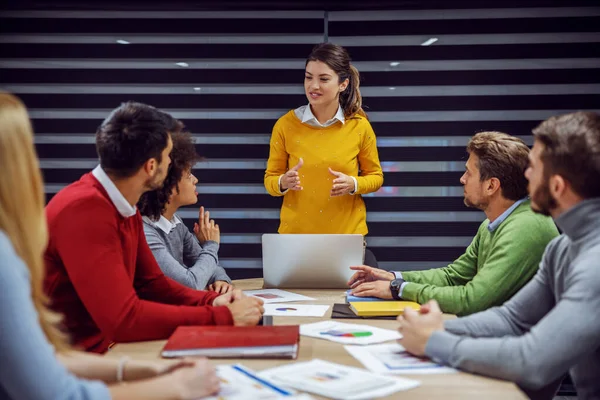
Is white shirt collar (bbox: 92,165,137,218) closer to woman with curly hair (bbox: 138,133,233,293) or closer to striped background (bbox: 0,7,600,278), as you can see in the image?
woman with curly hair (bbox: 138,133,233,293)

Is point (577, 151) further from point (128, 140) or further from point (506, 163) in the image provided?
point (128, 140)

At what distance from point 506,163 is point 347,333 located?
100cm

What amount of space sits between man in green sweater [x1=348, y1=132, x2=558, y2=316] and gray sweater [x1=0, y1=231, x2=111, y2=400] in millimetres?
1504

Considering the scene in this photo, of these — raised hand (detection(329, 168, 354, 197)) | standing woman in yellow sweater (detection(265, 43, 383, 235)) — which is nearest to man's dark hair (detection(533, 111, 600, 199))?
raised hand (detection(329, 168, 354, 197))

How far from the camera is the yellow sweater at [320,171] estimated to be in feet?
11.9

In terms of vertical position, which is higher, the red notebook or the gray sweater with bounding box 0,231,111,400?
the gray sweater with bounding box 0,231,111,400

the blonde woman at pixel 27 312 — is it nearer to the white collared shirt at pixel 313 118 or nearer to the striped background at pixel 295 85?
the white collared shirt at pixel 313 118

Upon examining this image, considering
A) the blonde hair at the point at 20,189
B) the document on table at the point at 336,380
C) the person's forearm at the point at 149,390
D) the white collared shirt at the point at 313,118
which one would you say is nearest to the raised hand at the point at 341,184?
the white collared shirt at the point at 313,118

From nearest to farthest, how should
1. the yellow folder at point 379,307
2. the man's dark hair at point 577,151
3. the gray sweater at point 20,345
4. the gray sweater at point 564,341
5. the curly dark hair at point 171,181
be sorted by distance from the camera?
the gray sweater at point 20,345, the gray sweater at point 564,341, the man's dark hair at point 577,151, the yellow folder at point 379,307, the curly dark hair at point 171,181

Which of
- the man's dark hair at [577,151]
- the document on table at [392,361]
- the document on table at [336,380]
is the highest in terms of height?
the man's dark hair at [577,151]

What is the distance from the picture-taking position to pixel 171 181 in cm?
288

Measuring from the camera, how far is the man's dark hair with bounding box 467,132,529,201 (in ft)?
8.02

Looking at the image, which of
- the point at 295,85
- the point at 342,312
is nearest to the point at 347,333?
the point at 342,312

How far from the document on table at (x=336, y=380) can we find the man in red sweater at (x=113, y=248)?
0.48 m
